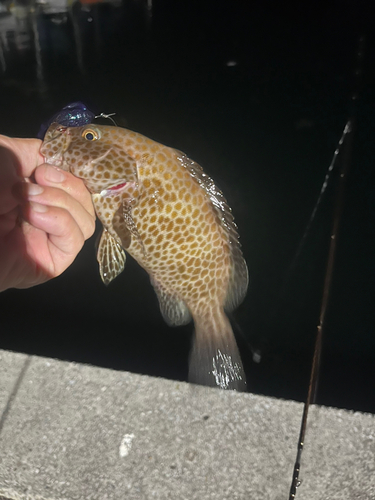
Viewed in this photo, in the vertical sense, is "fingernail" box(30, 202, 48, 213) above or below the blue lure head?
below

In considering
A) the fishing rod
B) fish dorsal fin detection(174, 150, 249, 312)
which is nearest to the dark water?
the fishing rod

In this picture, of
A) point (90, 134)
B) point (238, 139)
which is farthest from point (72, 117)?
point (238, 139)

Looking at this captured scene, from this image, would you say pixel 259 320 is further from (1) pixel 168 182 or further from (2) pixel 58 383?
(1) pixel 168 182

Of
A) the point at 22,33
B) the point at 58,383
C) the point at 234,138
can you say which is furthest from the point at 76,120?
the point at 22,33

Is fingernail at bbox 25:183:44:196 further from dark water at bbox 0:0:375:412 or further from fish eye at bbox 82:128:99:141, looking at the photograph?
dark water at bbox 0:0:375:412

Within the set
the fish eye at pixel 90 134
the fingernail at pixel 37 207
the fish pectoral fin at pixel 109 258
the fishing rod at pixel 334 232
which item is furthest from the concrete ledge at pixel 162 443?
the fish eye at pixel 90 134
